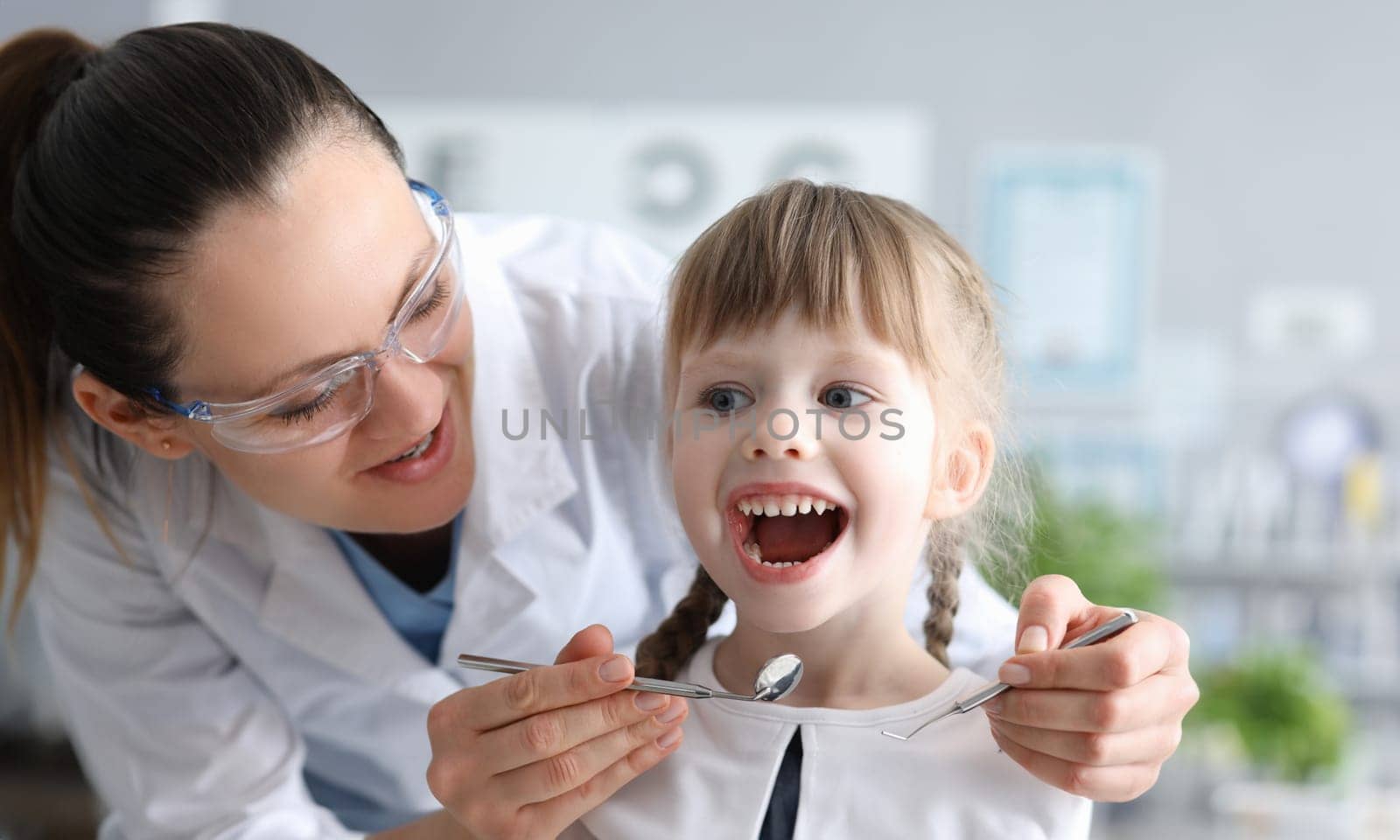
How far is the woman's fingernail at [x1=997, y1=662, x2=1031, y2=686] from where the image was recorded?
78 centimetres

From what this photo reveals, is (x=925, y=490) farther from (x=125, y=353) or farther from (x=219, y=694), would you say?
(x=219, y=694)

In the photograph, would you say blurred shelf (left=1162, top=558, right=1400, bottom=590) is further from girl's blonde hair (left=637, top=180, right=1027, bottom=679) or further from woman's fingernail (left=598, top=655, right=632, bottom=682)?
woman's fingernail (left=598, top=655, right=632, bottom=682)

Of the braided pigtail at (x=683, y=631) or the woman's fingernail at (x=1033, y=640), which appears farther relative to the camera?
the braided pigtail at (x=683, y=631)

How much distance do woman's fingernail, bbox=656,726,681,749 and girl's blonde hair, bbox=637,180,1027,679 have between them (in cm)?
9

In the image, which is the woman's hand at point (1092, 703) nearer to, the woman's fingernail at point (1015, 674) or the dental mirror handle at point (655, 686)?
the woman's fingernail at point (1015, 674)

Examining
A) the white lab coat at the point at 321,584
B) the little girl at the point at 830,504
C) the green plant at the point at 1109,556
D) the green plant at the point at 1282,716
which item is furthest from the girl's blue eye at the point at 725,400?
the green plant at the point at 1282,716

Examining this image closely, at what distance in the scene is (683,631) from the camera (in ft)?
3.23

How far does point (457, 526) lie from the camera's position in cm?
119

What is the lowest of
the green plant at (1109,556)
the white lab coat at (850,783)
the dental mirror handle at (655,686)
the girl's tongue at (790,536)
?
the green plant at (1109,556)

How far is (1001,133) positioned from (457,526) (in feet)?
9.40

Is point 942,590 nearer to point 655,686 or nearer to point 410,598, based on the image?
point 655,686

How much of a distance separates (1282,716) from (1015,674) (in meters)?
2.43

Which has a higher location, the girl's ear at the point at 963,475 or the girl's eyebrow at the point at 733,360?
the girl's eyebrow at the point at 733,360

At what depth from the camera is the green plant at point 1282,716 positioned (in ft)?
9.26
